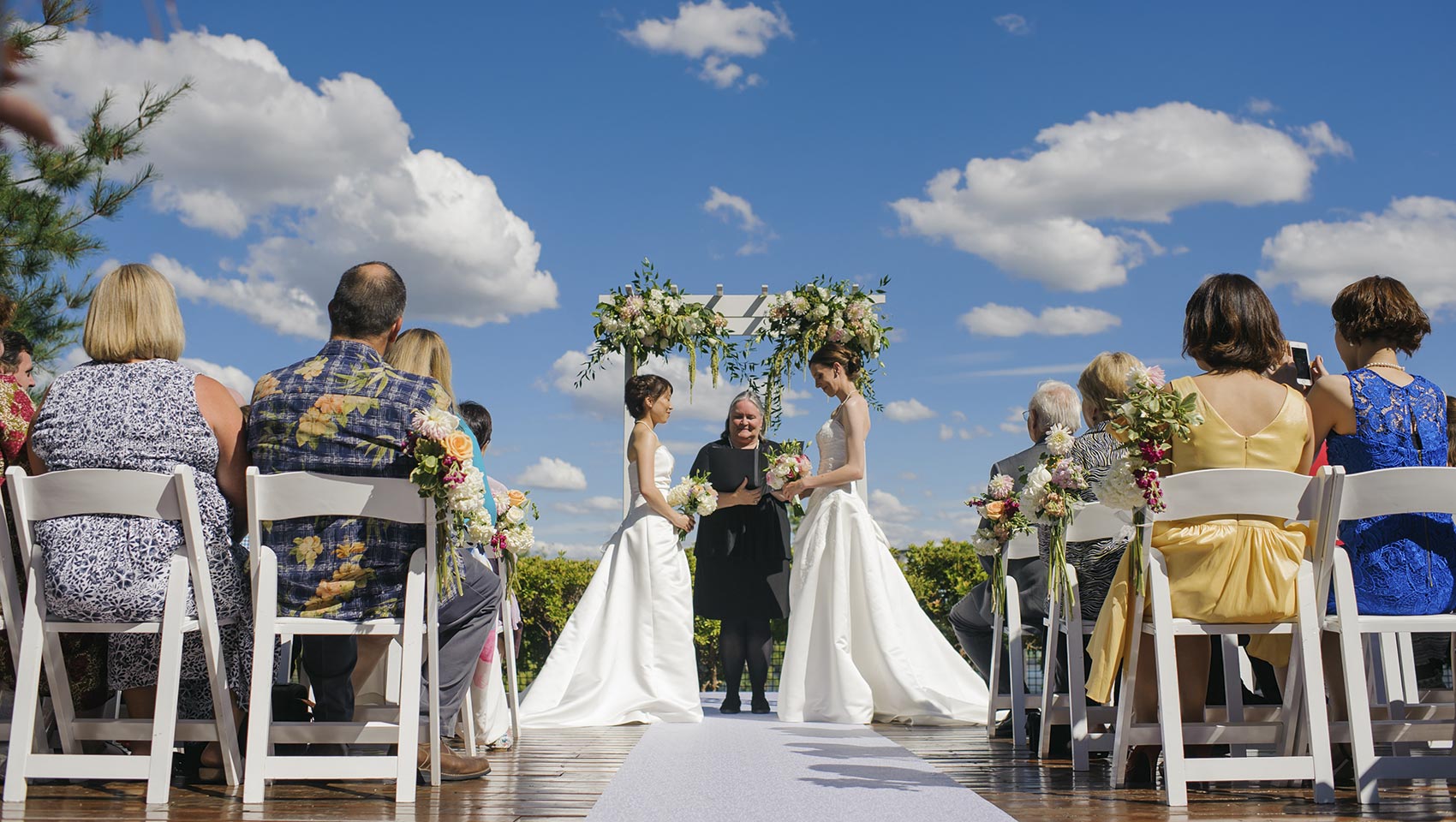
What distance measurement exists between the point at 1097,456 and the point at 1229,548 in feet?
4.33

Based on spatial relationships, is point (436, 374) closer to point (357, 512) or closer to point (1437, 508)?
point (357, 512)

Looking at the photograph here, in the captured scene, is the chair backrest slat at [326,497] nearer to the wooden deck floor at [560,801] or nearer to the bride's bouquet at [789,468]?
the wooden deck floor at [560,801]

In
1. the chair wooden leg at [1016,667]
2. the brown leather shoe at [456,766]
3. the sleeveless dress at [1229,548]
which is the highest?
the sleeveless dress at [1229,548]

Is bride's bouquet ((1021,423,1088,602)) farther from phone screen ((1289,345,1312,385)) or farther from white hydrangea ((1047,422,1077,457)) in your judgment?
phone screen ((1289,345,1312,385))

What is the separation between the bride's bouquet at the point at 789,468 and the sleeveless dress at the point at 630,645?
71cm

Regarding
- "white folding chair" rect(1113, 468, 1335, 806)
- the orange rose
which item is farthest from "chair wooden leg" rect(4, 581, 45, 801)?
"white folding chair" rect(1113, 468, 1335, 806)

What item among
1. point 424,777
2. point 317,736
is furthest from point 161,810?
point 424,777

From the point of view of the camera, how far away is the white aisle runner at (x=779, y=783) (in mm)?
3416

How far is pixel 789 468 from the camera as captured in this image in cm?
719

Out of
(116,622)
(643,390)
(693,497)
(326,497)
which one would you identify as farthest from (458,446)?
(693,497)

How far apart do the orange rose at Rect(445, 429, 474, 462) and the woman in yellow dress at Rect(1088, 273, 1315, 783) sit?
2.26 metres

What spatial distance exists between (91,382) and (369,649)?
53.0 inches

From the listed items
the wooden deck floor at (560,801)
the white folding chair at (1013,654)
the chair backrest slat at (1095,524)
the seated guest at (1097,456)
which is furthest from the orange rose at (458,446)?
the white folding chair at (1013,654)

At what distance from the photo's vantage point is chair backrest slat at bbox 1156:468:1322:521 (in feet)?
11.9
